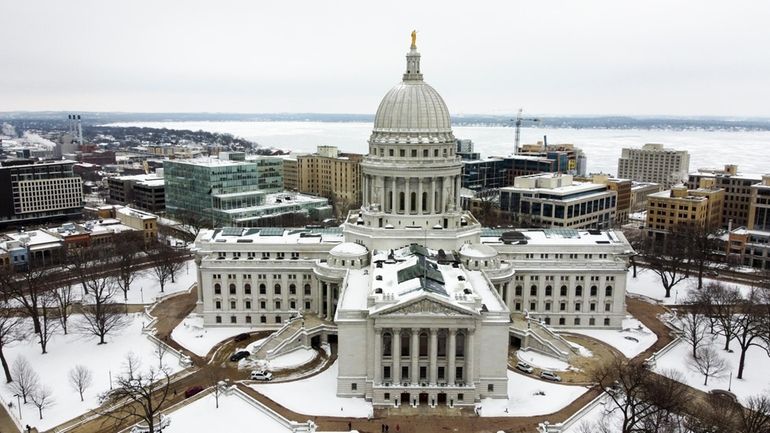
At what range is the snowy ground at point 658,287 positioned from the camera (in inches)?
3927

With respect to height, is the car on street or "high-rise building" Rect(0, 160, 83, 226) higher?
"high-rise building" Rect(0, 160, 83, 226)

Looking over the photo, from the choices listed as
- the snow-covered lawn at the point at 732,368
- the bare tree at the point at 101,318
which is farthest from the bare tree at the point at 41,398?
the snow-covered lawn at the point at 732,368

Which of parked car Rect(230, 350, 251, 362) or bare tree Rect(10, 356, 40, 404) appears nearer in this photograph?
bare tree Rect(10, 356, 40, 404)

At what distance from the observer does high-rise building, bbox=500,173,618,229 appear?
14412 centimetres

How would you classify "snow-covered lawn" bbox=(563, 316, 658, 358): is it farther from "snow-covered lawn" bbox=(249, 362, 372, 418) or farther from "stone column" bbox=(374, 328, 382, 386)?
"snow-covered lawn" bbox=(249, 362, 372, 418)

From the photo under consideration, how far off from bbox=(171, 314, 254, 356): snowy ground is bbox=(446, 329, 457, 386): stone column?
3386 centimetres

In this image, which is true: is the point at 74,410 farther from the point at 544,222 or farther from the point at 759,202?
the point at 759,202

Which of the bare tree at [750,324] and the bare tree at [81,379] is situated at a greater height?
the bare tree at [750,324]

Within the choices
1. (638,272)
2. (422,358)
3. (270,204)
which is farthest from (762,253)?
(270,204)

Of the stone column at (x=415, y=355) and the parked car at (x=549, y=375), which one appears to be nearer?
the stone column at (x=415, y=355)

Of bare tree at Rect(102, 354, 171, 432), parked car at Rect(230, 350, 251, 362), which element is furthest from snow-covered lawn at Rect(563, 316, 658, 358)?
bare tree at Rect(102, 354, 171, 432)

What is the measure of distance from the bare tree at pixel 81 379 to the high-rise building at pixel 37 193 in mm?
106271

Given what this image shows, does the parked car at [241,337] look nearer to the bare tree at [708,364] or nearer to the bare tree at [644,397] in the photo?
the bare tree at [644,397]

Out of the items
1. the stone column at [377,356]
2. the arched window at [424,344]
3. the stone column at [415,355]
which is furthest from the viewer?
the arched window at [424,344]
